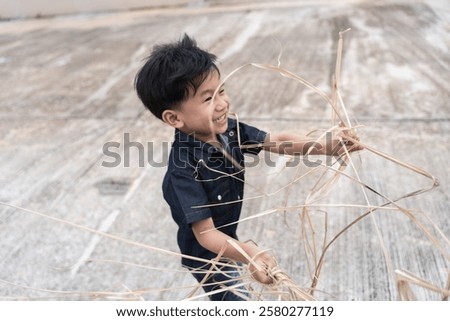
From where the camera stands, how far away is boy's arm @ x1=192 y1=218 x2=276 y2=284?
1217 millimetres

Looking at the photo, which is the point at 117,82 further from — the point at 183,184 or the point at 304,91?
the point at 183,184

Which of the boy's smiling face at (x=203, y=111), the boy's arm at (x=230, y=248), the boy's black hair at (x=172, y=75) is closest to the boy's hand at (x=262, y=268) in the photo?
the boy's arm at (x=230, y=248)

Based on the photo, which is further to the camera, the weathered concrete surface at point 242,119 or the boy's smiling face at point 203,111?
the weathered concrete surface at point 242,119

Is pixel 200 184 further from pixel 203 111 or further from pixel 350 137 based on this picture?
pixel 350 137

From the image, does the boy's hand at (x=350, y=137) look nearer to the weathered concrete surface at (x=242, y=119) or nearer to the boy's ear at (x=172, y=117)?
the weathered concrete surface at (x=242, y=119)

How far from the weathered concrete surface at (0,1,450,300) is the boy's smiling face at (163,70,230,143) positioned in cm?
27

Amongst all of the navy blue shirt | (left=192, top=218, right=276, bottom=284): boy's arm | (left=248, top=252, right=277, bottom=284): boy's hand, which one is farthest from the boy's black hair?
(left=248, top=252, right=277, bottom=284): boy's hand

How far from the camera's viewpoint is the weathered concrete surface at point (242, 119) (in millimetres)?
2129

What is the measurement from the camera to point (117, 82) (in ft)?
14.3

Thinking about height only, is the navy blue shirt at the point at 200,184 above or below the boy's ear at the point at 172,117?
below

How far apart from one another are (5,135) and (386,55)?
3.20 meters

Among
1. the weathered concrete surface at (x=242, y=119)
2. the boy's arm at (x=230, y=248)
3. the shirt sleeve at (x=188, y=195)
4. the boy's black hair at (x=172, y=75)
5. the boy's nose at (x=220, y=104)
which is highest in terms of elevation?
the boy's black hair at (x=172, y=75)

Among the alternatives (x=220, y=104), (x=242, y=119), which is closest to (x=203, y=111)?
(x=220, y=104)

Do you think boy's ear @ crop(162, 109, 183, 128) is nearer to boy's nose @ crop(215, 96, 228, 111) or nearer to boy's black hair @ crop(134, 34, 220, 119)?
boy's black hair @ crop(134, 34, 220, 119)
